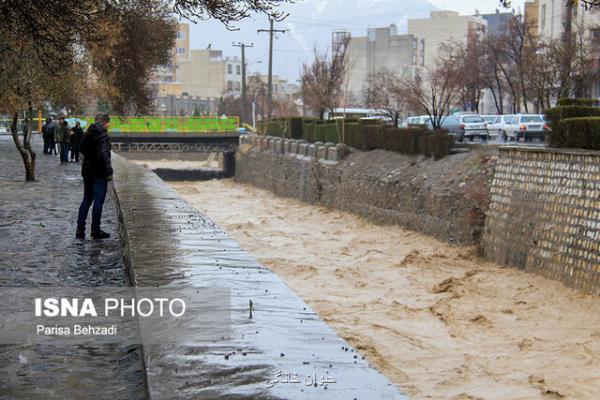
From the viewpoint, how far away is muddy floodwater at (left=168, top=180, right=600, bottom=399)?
11.9m

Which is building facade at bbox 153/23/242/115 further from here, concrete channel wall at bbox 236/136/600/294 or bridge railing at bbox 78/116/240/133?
concrete channel wall at bbox 236/136/600/294

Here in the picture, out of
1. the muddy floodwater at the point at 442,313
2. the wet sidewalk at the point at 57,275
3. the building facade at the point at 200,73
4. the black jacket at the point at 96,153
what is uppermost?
the building facade at the point at 200,73

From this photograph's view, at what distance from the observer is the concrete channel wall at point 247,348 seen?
4090 millimetres

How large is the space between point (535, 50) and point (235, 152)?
20084 millimetres

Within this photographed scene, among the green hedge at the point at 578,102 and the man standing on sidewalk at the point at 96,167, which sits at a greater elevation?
the green hedge at the point at 578,102

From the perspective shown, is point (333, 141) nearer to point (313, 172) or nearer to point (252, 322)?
point (313, 172)

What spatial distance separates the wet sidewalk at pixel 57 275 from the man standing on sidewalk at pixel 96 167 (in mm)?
301

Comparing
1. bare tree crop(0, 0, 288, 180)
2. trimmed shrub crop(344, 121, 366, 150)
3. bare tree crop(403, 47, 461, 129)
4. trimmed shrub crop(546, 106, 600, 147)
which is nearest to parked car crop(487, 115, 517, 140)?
bare tree crop(403, 47, 461, 129)

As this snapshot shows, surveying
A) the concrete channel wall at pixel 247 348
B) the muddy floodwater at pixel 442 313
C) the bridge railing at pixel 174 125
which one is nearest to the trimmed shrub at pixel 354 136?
the muddy floodwater at pixel 442 313

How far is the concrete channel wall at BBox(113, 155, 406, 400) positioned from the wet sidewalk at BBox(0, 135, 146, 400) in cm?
56

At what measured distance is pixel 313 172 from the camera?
39.7 metres

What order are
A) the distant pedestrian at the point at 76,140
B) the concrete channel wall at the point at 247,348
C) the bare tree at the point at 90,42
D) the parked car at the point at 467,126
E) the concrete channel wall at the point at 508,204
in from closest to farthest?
the concrete channel wall at the point at 247,348 → the bare tree at the point at 90,42 → the concrete channel wall at the point at 508,204 → the distant pedestrian at the point at 76,140 → the parked car at the point at 467,126

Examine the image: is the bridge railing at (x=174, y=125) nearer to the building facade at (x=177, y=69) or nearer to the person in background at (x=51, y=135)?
the person in background at (x=51, y=135)

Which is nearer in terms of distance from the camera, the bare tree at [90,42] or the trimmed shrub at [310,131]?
the bare tree at [90,42]
